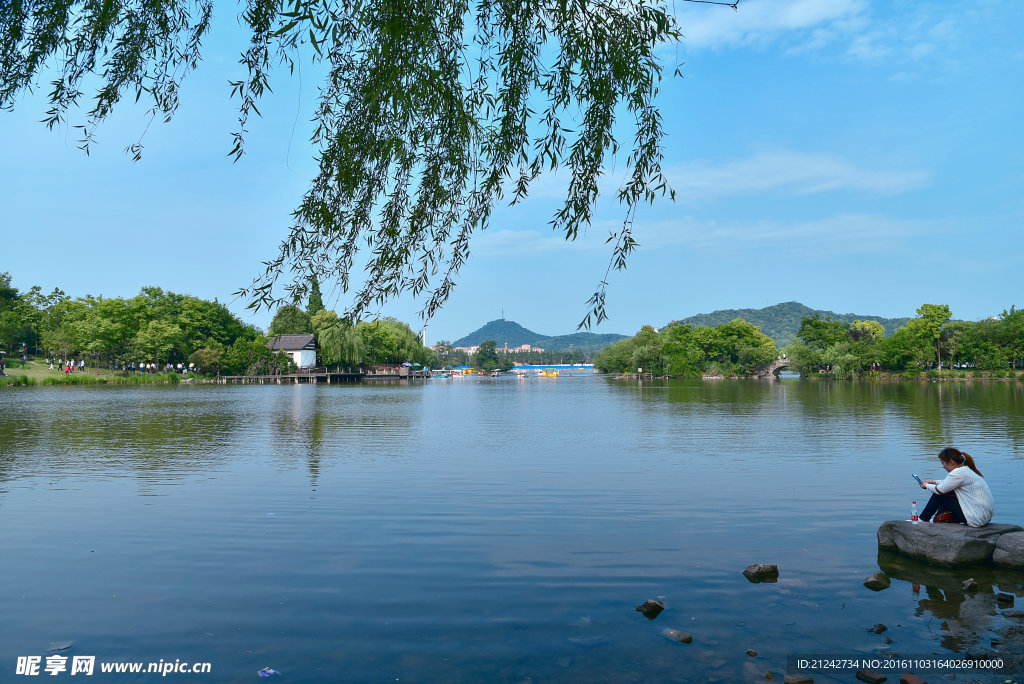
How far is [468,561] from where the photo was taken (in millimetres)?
10617

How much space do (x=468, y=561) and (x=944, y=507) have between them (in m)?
7.79

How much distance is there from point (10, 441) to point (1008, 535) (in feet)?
109

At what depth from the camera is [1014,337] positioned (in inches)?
4441

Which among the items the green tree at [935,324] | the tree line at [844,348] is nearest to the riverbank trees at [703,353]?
the tree line at [844,348]

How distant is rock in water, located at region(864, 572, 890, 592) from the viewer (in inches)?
358

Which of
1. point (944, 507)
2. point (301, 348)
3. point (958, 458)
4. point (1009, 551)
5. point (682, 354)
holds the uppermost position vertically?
point (301, 348)

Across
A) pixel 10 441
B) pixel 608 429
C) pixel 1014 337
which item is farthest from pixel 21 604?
pixel 1014 337

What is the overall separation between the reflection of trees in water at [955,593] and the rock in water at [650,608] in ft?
10.2

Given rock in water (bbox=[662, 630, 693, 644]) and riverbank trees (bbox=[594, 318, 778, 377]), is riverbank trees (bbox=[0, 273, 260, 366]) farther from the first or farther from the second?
rock in water (bbox=[662, 630, 693, 644])

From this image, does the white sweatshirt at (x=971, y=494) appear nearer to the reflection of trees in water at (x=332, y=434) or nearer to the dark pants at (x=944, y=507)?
the dark pants at (x=944, y=507)

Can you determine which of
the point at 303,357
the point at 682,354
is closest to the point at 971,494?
the point at 303,357

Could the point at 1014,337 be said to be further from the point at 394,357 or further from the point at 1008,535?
the point at 1008,535

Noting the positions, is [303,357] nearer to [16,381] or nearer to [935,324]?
[16,381]

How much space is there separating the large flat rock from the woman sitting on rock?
0.24 metres
